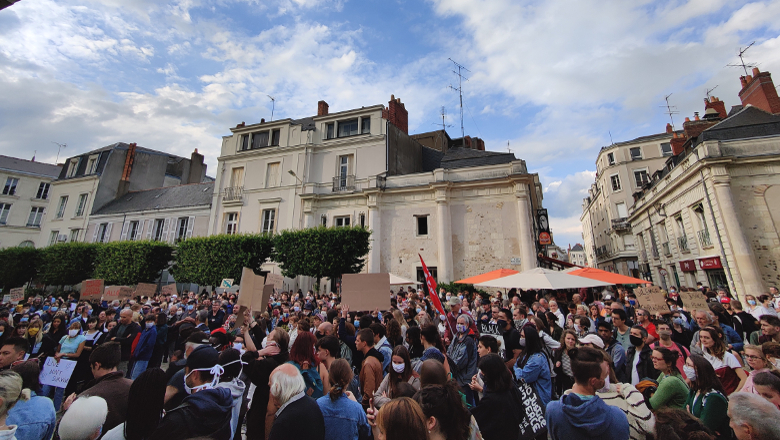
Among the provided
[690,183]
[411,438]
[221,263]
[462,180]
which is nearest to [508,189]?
[462,180]

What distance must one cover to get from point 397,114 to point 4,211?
37273mm

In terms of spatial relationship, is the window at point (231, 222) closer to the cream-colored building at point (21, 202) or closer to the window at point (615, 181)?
the cream-colored building at point (21, 202)

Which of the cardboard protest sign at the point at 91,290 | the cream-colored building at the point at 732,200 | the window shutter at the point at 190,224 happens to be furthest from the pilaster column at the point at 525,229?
the window shutter at the point at 190,224

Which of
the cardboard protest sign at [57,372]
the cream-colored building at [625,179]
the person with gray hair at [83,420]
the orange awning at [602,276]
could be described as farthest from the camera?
the cream-colored building at [625,179]

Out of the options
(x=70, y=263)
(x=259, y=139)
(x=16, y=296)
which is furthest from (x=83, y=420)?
(x=70, y=263)

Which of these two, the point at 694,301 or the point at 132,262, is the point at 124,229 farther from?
the point at 694,301

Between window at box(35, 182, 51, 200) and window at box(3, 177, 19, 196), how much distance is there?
1.56m

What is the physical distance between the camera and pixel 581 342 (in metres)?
4.11

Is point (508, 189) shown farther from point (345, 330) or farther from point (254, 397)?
point (254, 397)

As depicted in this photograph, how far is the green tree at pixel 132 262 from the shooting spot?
21.9m

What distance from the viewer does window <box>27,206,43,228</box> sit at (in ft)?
103

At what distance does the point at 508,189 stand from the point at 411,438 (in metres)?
19.2

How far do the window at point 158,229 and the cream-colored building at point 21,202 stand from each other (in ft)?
40.7

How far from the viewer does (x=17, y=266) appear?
24.8m
